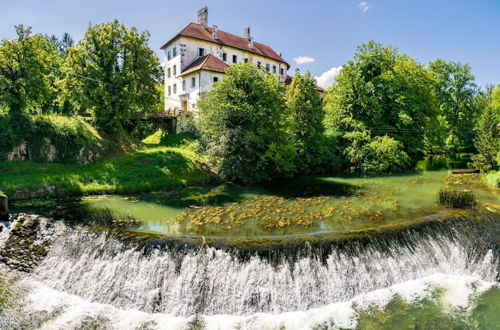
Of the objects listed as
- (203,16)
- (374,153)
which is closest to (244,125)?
(374,153)

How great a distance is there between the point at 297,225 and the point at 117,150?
19.6 m

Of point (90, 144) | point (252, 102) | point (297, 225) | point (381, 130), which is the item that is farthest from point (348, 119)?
point (90, 144)

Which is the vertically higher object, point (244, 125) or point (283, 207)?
point (244, 125)

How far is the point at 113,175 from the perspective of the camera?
73.8 feet

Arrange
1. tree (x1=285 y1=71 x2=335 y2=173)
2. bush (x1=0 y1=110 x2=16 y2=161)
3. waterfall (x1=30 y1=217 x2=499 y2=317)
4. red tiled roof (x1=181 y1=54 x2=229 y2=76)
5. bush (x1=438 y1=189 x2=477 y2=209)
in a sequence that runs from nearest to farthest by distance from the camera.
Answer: waterfall (x1=30 y1=217 x2=499 y2=317), bush (x1=438 y1=189 x2=477 y2=209), bush (x1=0 y1=110 x2=16 y2=161), tree (x1=285 y1=71 x2=335 y2=173), red tiled roof (x1=181 y1=54 x2=229 y2=76)

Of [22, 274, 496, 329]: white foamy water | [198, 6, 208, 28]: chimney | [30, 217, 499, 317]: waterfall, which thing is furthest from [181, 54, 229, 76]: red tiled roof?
[22, 274, 496, 329]: white foamy water

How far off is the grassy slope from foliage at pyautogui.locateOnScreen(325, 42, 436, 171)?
1570cm

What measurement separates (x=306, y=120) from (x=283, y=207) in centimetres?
1366

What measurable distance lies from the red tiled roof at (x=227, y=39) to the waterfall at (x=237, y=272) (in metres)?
37.3

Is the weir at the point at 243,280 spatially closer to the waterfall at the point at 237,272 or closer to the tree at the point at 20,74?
the waterfall at the point at 237,272

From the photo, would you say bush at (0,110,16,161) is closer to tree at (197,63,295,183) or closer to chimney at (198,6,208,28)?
tree at (197,63,295,183)

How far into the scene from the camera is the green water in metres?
13.7

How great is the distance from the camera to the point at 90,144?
81.9ft

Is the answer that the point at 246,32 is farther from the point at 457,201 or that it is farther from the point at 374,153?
the point at 457,201
